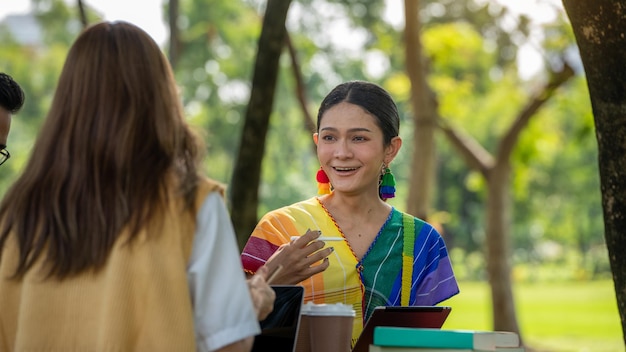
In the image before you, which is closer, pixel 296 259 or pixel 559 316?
pixel 296 259

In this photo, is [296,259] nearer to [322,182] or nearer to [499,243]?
[322,182]

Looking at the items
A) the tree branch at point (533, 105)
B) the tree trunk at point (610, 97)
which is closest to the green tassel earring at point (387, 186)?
the tree trunk at point (610, 97)

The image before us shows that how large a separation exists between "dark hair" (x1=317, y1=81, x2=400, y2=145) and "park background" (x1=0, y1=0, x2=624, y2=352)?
14.2 m

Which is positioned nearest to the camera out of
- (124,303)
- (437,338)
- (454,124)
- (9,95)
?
(124,303)

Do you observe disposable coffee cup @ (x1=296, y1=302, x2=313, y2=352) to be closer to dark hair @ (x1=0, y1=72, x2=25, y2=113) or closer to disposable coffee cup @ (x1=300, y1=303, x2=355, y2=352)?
disposable coffee cup @ (x1=300, y1=303, x2=355, y2=352)

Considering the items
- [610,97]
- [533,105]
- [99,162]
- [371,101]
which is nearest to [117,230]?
[99,162]

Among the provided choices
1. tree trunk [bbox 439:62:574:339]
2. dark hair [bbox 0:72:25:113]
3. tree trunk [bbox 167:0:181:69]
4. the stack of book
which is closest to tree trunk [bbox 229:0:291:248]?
dark hair [bbox 0:72:25:113]

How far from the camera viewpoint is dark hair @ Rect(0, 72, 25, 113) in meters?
4.09

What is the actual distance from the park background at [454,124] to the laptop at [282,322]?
601 inches

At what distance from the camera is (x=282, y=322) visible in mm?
3322

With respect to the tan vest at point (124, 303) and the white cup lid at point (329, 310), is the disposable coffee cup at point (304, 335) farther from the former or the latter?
the tan vest at point (124, 303)

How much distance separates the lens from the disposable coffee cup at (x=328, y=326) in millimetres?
3381

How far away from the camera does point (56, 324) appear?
280 cm

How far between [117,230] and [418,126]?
10232mm
